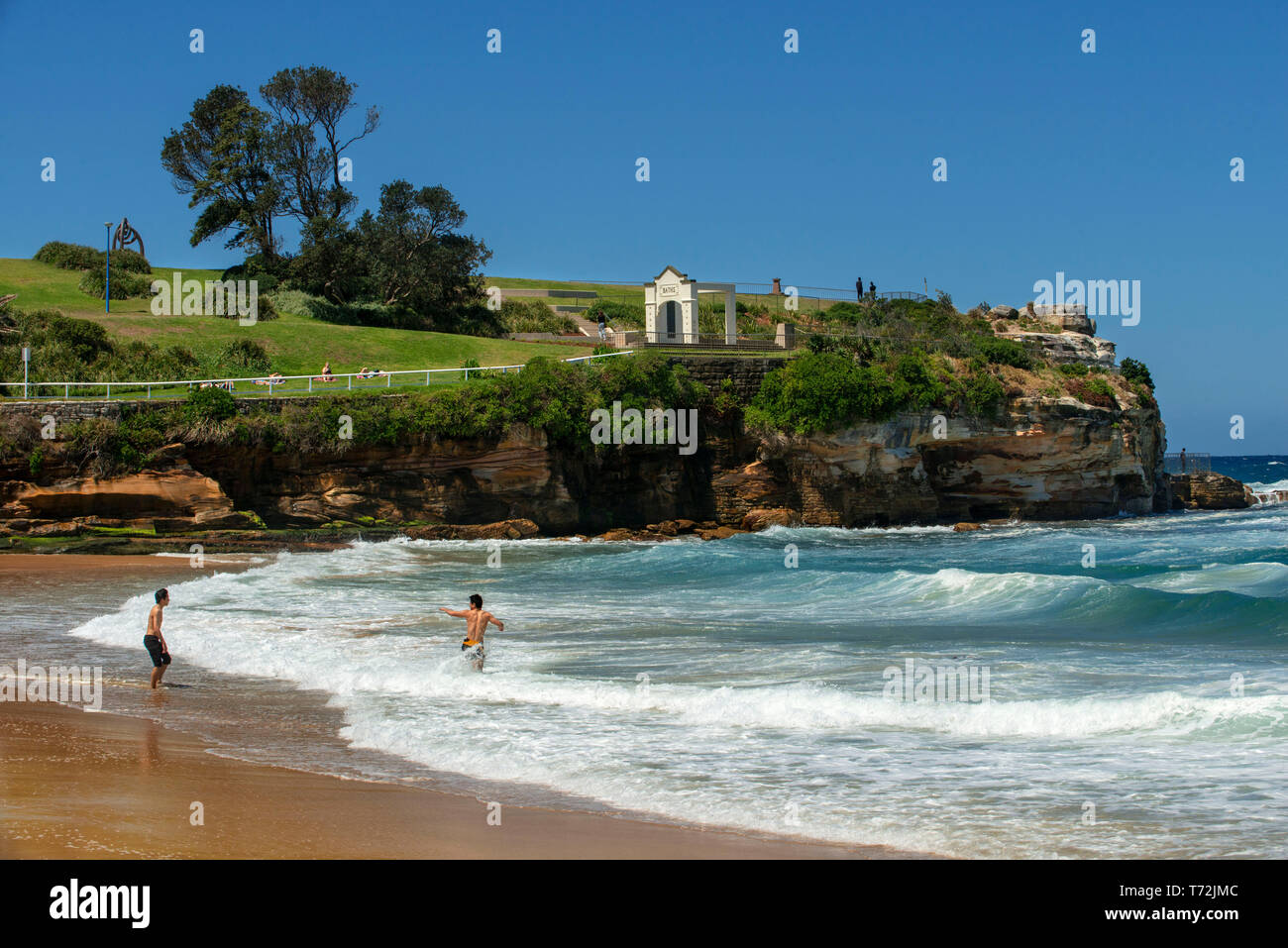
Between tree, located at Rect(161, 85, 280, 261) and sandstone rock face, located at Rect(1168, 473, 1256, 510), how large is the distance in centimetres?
4596

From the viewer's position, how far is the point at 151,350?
38.0 metres

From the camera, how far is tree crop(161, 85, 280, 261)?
166 feet

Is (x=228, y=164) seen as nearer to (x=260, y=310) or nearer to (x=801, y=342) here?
(x=260, y=310)

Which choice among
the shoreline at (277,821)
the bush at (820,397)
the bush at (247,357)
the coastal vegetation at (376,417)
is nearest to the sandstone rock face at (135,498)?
the coastal vegetation at (376,417)

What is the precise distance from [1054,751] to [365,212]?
156 ft

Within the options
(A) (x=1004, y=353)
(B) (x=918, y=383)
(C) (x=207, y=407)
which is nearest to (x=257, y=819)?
(C) (x=207, y=407)

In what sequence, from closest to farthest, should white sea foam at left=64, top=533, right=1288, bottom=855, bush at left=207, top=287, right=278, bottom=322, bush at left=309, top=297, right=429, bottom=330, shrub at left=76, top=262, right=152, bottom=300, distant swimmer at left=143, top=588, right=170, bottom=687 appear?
white sea foam at left=64, top=533, right=1288, bottom=855 < distant swimmer at left=143, top=588, right=170, bottom=687 < bush at left=207, top=287, right=278, bottom=322 < shrub at left=76, top=262, right=152, bottom=300 < bush at left=309, top=297, right=429, bottom=330

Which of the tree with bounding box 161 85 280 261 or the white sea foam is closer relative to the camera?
the white sea foam

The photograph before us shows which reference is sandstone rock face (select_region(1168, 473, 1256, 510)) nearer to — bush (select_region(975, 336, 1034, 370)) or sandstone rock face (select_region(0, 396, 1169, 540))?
sandstone rock face (select_region(0, 396, 1169, 540))

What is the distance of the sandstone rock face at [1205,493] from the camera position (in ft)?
157

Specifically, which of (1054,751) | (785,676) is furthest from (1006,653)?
(1054,751)

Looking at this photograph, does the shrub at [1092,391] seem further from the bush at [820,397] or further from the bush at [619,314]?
the bush at [619,314]

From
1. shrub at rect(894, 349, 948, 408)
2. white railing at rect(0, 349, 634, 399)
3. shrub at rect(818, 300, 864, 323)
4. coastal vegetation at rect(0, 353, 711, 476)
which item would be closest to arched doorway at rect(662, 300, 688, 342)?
white railing at rect(0, 349, 634, 399)

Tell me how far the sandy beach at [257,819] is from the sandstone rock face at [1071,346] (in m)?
37.9
